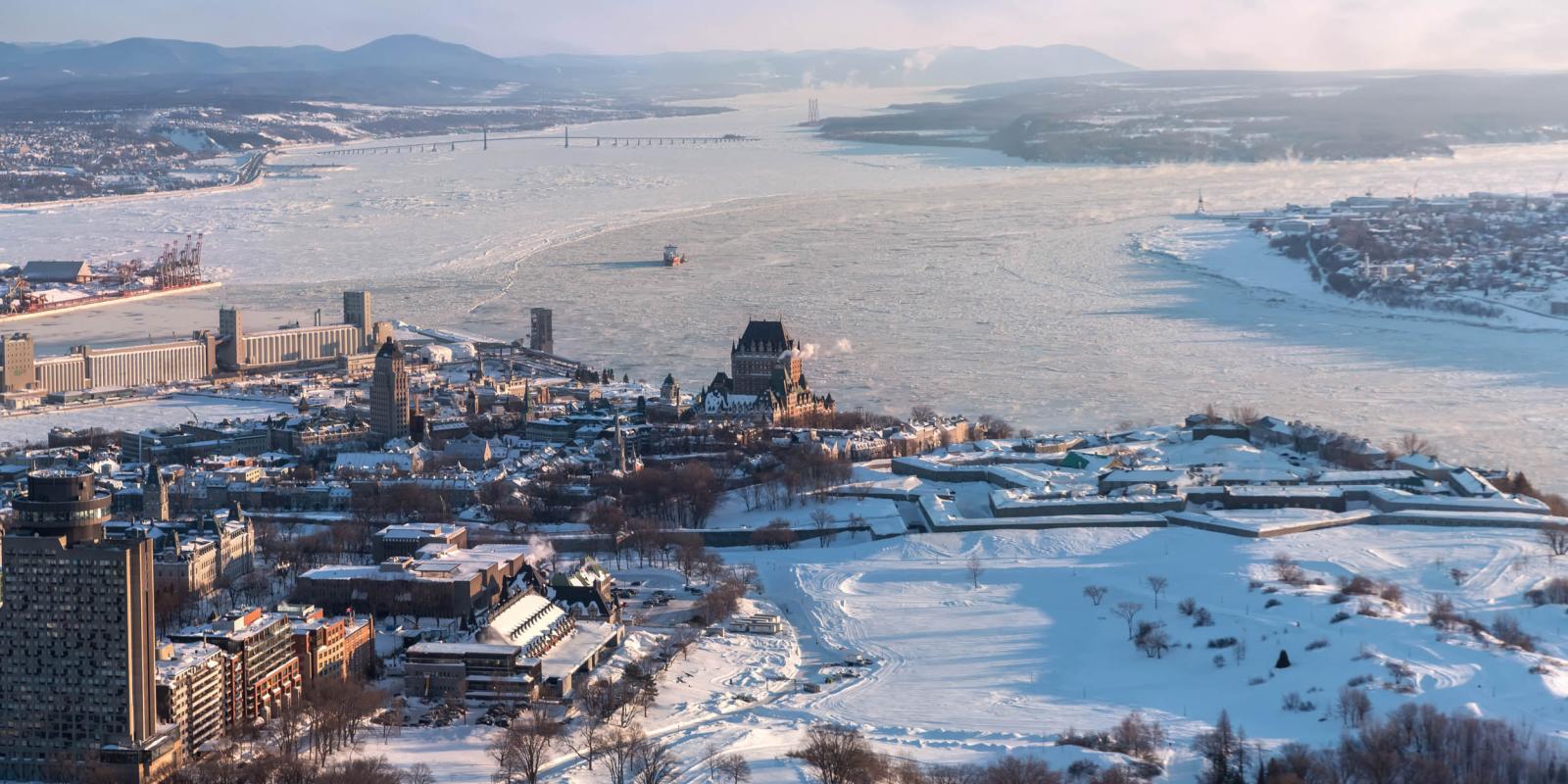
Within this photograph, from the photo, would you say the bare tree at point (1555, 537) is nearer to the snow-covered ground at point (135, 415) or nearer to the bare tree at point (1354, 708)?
the bare tree at point (1354, 708)

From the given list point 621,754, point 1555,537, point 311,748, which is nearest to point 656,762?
point 621,754

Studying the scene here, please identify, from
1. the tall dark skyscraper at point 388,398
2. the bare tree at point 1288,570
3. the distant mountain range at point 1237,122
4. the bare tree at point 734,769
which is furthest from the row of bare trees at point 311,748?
the distant mountain range at point 1237,122

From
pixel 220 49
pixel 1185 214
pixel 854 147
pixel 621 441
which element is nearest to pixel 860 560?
pixel 621 441

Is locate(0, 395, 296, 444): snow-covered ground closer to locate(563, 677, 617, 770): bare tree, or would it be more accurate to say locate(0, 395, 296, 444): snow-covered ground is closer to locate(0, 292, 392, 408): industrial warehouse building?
locate(0, 292, 392, 408): industrial warehouse building

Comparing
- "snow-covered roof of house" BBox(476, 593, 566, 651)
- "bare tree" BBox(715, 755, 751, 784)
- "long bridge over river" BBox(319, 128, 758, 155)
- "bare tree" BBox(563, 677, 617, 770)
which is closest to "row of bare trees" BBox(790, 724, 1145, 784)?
"bare tree" BBox(715, 755, 751, 784)

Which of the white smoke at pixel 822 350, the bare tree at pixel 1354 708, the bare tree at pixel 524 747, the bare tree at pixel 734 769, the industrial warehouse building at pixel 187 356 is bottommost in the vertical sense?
the industrial warehouse building at pixel 187 356
